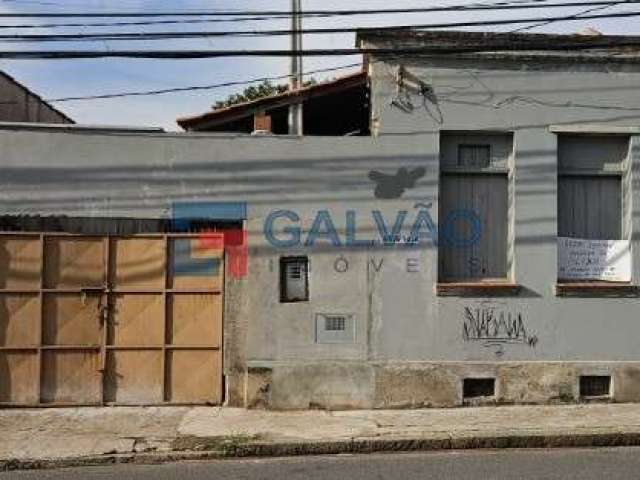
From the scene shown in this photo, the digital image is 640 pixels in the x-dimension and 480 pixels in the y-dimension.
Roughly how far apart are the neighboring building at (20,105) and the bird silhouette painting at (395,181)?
7044 millimetres

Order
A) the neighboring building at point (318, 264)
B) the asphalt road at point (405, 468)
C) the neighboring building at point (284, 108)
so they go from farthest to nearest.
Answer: the neighboring building at point (284, 108), the neighboring building at point (318, 264), the asphalt road at point (405, 468)

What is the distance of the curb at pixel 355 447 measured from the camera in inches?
366

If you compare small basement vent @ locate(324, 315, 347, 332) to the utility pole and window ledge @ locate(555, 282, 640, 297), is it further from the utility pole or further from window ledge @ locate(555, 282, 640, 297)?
window ledge @ locate(555, 282, 640, 297)

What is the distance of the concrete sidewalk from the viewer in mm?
9586

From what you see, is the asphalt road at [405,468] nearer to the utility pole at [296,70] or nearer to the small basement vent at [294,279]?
the small basement vent at [294,279]

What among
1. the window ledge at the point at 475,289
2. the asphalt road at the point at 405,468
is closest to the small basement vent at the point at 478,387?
the window ledge at the point at 475,289

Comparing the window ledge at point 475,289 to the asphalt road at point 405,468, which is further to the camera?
the window ledge at point 475,289

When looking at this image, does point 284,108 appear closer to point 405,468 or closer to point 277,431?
point 277,431

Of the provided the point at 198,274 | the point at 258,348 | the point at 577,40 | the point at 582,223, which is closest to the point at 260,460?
the point at 258,348

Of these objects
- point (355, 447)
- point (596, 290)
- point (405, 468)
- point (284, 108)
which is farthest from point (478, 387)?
point (284, 108)

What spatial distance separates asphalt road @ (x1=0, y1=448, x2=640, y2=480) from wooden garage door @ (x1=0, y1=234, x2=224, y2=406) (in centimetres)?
278

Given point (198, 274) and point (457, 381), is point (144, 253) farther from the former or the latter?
point (457, 381)

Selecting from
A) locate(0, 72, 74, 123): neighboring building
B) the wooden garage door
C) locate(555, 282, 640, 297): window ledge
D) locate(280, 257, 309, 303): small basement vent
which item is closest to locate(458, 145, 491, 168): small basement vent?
locate(555, 282, 640, 297): window ledge

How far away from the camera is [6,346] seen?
11.8 metres
